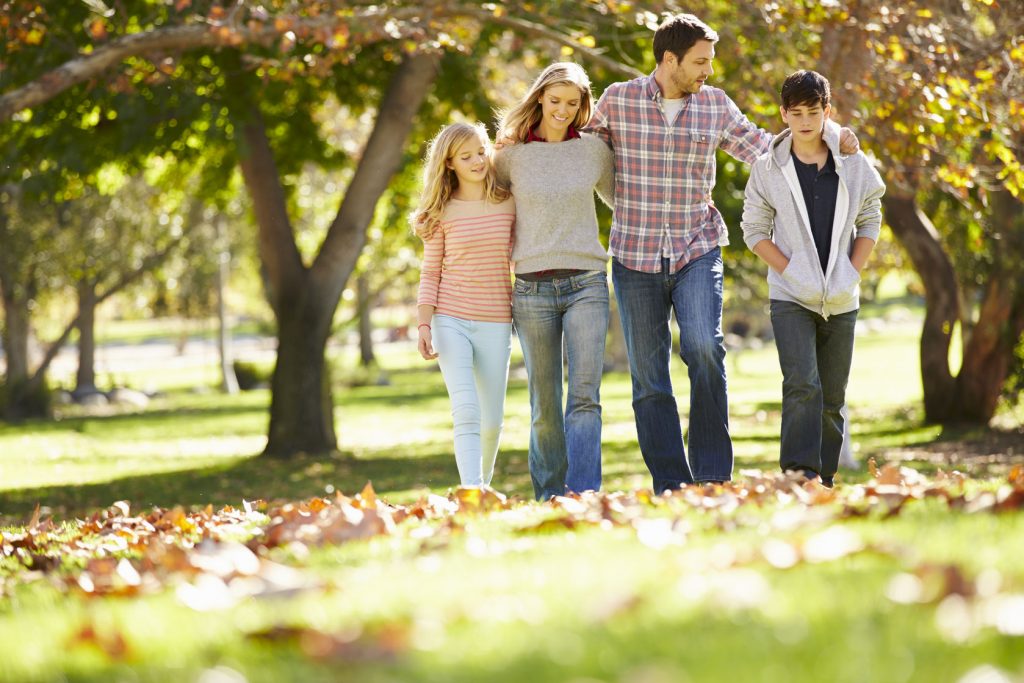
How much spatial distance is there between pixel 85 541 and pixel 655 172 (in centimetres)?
326

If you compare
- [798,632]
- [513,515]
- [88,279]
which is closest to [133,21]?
[513,515]

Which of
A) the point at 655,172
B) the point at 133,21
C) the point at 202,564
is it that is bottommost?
the point at 202,564

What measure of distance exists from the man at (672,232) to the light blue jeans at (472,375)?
71cm

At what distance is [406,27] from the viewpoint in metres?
11.6

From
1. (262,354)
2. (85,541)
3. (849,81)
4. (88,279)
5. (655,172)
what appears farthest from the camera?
(262,354)

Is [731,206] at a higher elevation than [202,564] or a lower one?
higher

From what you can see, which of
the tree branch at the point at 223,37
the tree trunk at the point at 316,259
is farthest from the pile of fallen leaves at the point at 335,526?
the tree trunk at the point at 316,259

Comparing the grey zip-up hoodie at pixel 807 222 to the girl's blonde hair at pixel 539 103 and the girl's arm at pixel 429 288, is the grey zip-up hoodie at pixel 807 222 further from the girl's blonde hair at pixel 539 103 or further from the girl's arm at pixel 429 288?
the girl's arm at pixel 429 288

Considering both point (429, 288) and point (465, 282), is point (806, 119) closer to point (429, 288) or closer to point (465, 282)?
point (465, 282)

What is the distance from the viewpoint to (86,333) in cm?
3191

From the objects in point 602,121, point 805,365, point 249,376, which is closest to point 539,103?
point 602,121

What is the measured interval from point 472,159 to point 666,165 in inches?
38.6

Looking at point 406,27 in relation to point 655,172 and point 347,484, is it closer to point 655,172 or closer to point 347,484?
Result: point 347,484

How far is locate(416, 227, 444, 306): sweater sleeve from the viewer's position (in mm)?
6496
